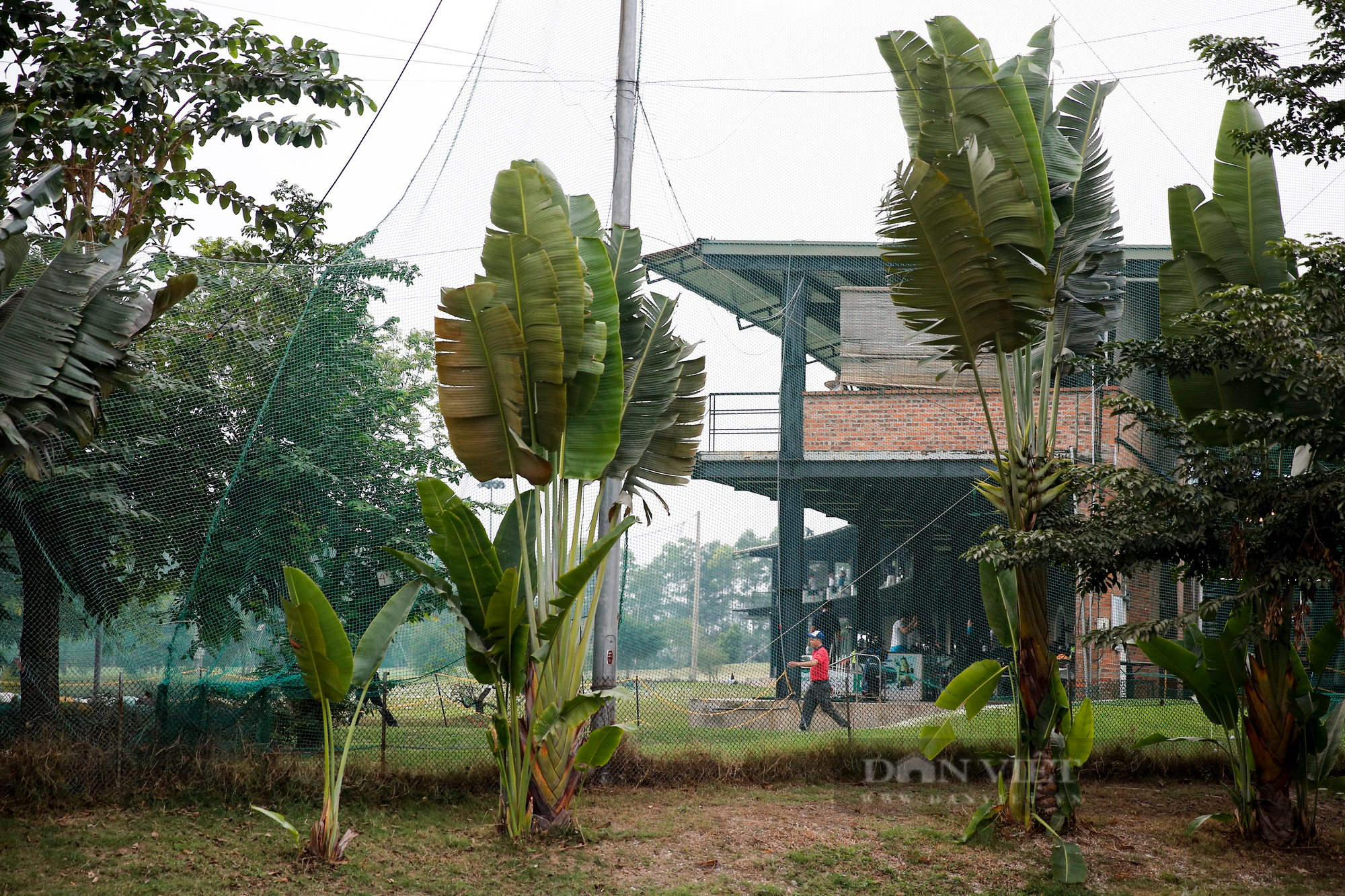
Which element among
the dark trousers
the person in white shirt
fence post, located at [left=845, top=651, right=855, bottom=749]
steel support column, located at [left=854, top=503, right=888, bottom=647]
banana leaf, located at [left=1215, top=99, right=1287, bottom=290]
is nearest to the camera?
banana leaf, located at [left=1215, top=99, right=1287, bottom=290]

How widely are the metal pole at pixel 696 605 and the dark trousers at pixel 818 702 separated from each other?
942 millimetres

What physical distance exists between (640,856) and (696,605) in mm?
2115

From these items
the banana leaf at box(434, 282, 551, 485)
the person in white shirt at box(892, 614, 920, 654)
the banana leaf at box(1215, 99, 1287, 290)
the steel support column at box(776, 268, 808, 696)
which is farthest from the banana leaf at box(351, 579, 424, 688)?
the banana leaf at box(1215, 99, 1287, 290)

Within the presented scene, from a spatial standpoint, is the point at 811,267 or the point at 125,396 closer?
the point at 125,396

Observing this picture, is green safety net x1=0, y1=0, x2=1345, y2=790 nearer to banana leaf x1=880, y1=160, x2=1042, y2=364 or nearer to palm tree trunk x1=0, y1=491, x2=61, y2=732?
palm tree trunk x1=0, y1=491, x2=61, y2=732

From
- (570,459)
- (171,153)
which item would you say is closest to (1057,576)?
(570,459)

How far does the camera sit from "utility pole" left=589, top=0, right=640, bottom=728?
6719 mm

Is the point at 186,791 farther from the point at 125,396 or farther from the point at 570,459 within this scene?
the point at 570,459

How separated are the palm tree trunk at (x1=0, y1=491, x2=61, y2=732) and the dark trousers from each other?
193 inches

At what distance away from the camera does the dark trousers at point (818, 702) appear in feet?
23.8

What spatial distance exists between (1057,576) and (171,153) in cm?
817

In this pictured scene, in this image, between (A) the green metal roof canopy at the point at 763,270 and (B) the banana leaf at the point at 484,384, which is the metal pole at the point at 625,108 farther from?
(B) the banana leaf at the point at 484,384

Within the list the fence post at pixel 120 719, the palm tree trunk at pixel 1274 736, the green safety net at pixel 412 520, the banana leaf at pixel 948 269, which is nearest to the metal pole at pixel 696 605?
the green safety net at pixel 412 520

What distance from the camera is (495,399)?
17.2 ft
